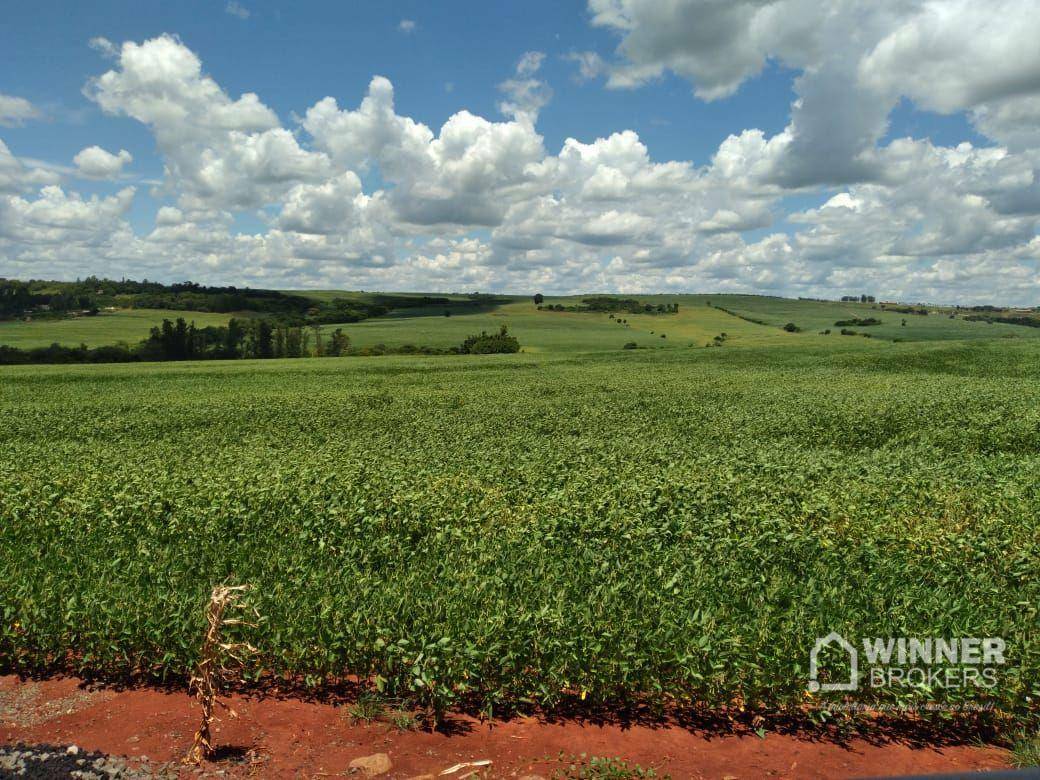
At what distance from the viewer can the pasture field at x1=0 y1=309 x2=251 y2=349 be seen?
114062 millimetres

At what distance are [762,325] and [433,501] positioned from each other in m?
157

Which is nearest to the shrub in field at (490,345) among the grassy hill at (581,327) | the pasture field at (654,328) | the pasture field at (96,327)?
the grassy hill at (581,327)

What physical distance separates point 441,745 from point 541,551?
4449 mm

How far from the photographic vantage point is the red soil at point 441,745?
6.00 m

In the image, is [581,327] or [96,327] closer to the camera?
[96,327]

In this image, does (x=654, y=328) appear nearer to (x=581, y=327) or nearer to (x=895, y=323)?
(x=581, y=327)

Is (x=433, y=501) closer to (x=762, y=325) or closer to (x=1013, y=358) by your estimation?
(x=1013, y=358)

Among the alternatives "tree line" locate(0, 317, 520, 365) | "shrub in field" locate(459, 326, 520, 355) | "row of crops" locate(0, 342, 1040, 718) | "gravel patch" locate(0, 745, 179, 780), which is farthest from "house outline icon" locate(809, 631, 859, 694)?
"shrub in field" locate(459, 326, 520, 355)

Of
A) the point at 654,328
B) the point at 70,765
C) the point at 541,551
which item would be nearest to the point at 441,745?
the point at 70,765

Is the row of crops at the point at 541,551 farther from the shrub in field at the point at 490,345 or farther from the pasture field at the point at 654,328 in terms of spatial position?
the shrub in field at the point at 490,345

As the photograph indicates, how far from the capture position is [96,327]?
13375 cm

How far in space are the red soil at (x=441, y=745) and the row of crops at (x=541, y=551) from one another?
1.44 ft

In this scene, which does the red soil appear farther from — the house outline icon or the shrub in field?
the shrub in field

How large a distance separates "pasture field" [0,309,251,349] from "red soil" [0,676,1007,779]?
123798 mm
